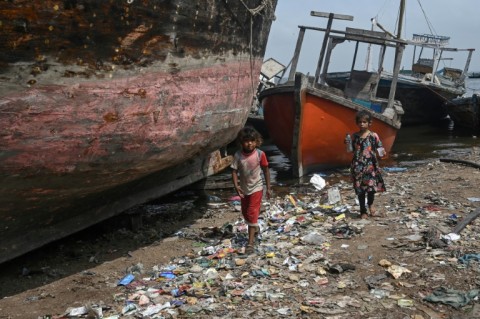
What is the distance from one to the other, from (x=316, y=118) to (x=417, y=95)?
34.9 feet

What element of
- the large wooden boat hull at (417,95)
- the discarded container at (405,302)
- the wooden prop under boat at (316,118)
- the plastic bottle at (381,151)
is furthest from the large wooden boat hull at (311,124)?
the large wooden boat hull at (417,95)

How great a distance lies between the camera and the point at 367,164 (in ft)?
17.2

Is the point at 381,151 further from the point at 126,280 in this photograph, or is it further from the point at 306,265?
the point at 126,280

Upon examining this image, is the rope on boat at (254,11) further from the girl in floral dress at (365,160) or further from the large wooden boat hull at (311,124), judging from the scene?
the large wooden boat hull at (311,124)

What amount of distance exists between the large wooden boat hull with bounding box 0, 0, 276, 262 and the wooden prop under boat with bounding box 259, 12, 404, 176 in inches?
146

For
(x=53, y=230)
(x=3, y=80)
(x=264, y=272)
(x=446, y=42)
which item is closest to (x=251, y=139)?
(x=264, y=272)

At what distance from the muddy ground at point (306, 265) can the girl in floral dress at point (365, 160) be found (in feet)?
1.17

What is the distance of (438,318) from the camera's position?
3.03m

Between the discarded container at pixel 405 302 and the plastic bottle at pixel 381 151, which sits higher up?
the plastic bottle at pixel 381 151

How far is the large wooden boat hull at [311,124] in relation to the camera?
8.53 m

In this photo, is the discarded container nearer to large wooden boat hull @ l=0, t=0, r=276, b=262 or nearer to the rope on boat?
large wooden boat hull @ l=0, t=0, r=276, b=262

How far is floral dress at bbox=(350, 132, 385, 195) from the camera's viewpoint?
5.23 metres

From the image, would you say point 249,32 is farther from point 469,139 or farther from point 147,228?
point 469,139

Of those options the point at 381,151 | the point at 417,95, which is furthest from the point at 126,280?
the point at 417,95
